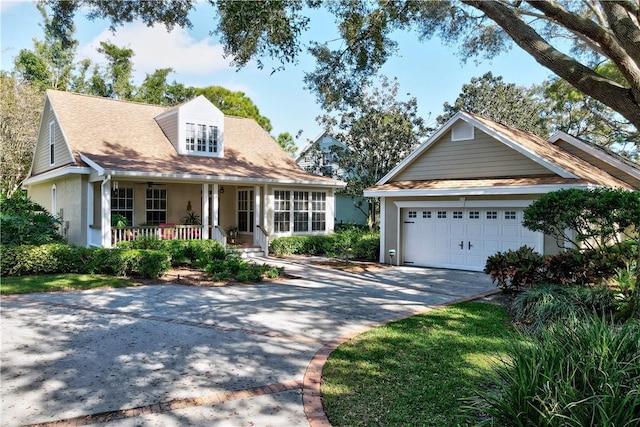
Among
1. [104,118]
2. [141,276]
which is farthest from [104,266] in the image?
[104,118]

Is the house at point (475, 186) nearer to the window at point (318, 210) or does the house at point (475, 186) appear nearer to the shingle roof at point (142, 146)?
the window at point (318, 210)

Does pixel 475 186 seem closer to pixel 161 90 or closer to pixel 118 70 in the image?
pixel 161 90

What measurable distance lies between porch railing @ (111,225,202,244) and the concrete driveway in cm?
552

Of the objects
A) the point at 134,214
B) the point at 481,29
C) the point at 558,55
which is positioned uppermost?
the point at 481,29

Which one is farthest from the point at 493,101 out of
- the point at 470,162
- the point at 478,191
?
the point at 478,191

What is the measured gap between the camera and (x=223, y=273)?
1137cm

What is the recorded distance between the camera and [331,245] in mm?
18188

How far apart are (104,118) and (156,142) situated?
2407 millimetres

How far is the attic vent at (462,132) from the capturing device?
14.7m

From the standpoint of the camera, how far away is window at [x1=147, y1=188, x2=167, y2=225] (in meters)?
17.5

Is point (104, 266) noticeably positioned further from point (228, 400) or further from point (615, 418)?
point (615, 418)

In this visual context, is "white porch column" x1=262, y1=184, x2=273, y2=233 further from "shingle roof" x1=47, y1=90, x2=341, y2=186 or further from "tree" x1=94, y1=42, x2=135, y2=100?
"tree" x1=94, y1=42, x2=135, y2=100

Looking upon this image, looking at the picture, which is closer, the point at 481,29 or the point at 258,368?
the point at 258,368

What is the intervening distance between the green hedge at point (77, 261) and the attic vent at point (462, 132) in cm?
1025
